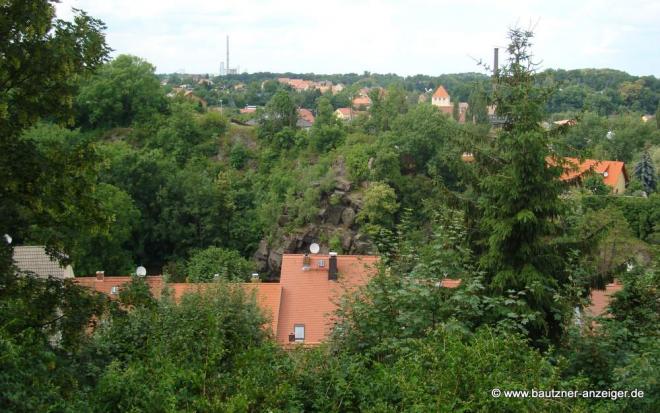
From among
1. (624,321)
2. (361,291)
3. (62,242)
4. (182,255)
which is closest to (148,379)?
(62,242)

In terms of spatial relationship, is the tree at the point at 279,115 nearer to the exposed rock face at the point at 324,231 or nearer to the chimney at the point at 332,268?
the exposed rock face at the point at 324,231

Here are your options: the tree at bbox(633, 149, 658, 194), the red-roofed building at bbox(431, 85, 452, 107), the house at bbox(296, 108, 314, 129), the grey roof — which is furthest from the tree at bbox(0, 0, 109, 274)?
the red-roofed building at bbox(431, 85, 452, 107)

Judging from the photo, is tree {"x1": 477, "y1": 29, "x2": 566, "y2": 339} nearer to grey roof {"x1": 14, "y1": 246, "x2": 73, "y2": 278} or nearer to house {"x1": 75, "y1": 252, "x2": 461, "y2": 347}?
house {"x1": 75, "y1": 252, "x2": 461, "y2": 347}

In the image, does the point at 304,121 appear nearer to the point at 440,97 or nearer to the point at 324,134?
the point at 324,134

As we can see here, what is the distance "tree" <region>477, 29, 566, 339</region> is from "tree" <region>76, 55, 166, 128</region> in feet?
111

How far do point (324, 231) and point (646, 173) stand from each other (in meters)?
20.4

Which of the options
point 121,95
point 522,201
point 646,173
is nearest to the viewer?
point 522,201

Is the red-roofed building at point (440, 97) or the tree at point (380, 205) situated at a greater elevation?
the red-roofed building at point (440, 97)

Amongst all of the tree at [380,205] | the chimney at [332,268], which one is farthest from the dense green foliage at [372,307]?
the tree at [380,205]

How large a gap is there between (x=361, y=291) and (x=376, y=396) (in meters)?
2.73

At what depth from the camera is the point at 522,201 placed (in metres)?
9.17

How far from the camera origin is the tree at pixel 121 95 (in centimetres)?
3938

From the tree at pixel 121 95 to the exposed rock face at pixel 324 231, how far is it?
15.0 m

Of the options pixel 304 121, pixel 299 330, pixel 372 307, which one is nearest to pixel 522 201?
pixel 372 307
